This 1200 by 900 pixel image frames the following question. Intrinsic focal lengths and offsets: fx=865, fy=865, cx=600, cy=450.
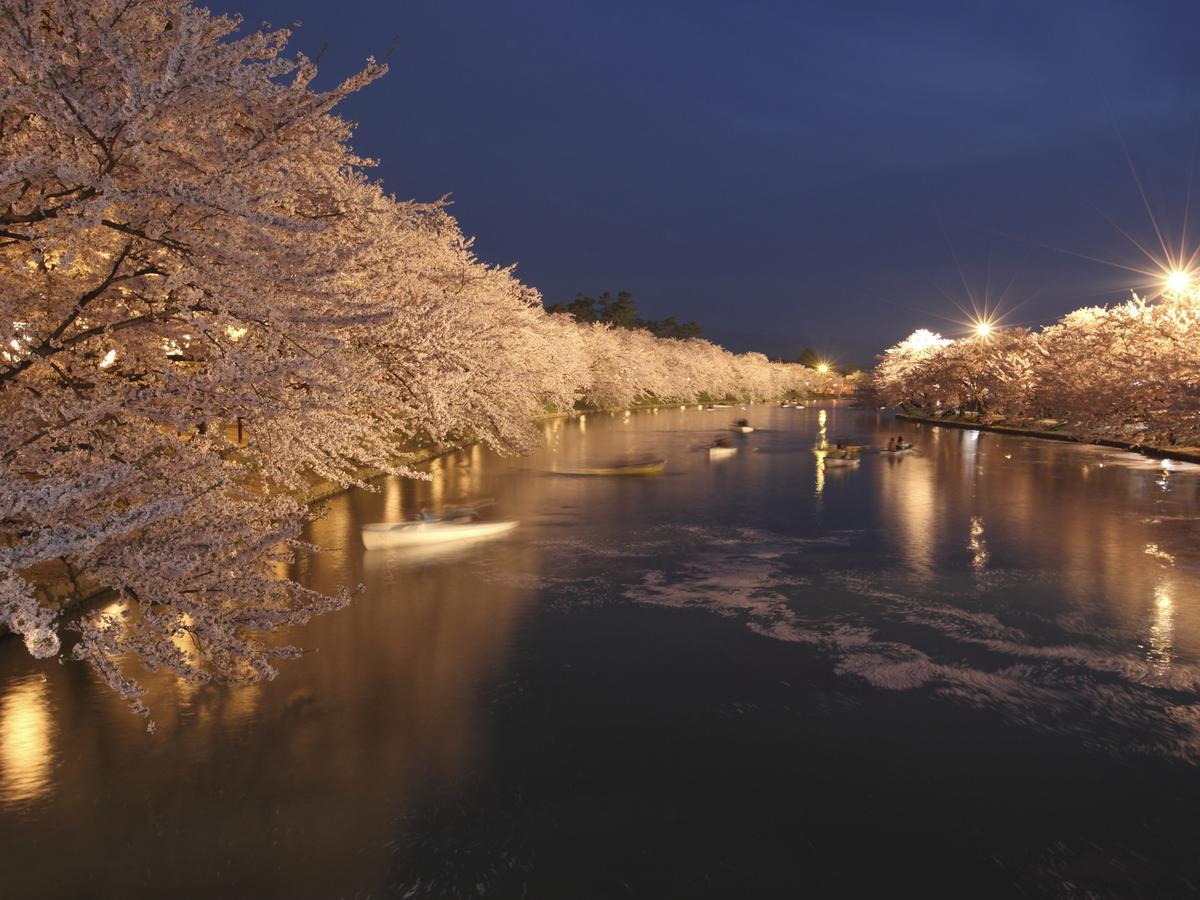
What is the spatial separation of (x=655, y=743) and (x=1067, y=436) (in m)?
55.5

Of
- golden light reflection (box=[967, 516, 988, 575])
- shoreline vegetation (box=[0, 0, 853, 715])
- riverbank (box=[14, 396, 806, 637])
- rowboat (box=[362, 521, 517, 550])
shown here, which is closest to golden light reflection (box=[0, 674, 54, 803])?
riverbank (box=[14, 396, 806, 637])

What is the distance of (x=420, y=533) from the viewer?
787 inches

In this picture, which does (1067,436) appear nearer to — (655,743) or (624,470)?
(624,470)

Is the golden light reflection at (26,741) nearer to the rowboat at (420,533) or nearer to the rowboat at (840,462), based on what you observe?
the rowboat at (420,533)

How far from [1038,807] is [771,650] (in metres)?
4.53

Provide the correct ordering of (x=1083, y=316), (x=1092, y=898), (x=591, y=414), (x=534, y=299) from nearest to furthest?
(x=1092, y=898) < (x=534, y=299) < (x=1083, y=316) < (x=591, y=414)

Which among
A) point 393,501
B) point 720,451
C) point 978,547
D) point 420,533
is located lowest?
point 978,547

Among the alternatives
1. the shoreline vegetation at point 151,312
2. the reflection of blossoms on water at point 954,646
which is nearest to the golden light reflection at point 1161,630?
the reflection of blossoms on water at point 954,646

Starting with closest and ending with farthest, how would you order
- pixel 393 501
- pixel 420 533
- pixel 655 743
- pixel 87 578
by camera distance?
pixel 655 743
pixel 87 578
pixel 420 533
pixel 393 501

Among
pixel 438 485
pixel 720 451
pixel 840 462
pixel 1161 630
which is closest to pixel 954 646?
pixel 1161 630

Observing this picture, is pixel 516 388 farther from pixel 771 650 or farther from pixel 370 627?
pixel 771 650

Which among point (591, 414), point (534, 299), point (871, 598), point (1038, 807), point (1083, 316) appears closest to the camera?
point (1038, 807)

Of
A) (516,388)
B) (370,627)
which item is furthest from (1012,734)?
(516,388)

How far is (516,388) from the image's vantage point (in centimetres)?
2422
